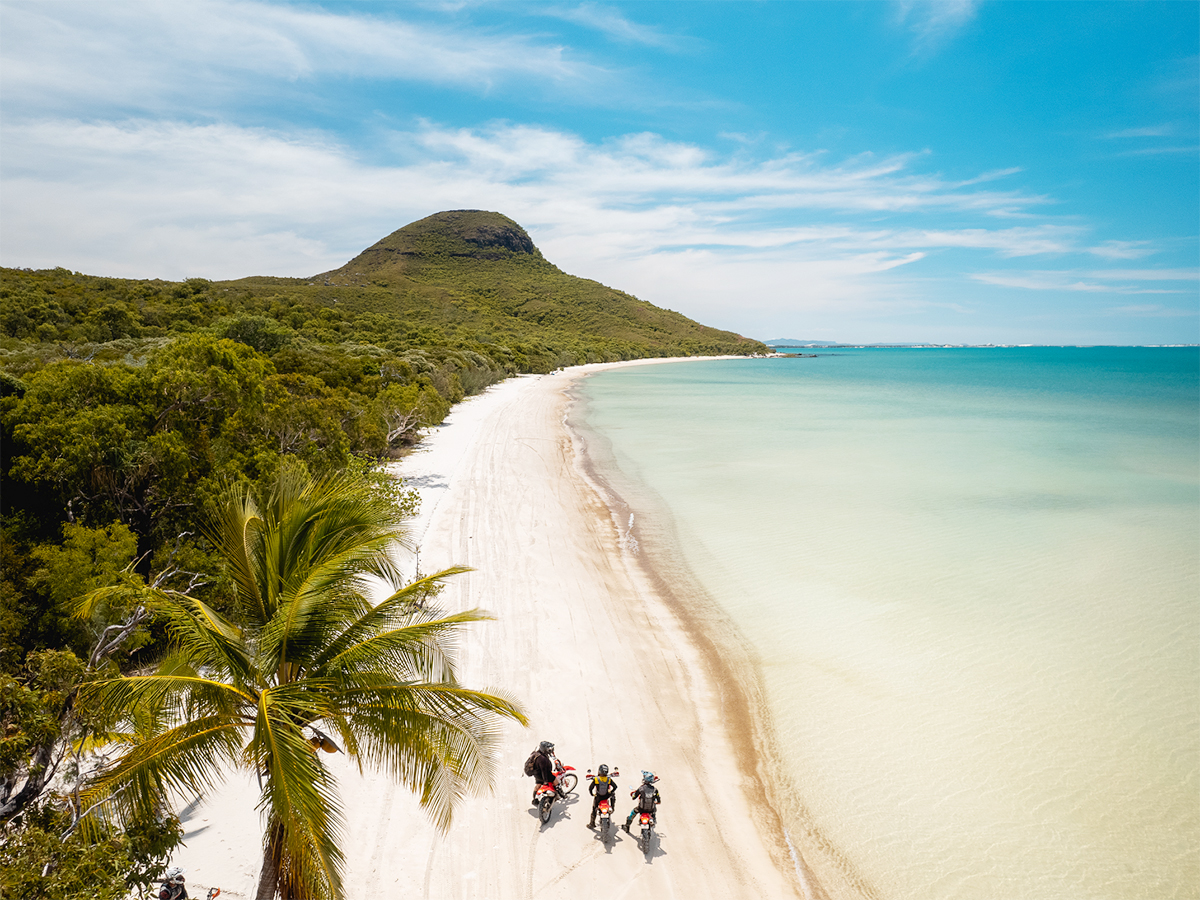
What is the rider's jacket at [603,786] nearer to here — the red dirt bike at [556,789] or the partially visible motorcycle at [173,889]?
the red dirt bike at [556,789]

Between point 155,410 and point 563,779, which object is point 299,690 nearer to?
point 563,779

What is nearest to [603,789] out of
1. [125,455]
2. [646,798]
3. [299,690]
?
[646,798]

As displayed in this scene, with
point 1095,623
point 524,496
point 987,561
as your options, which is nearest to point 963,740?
point 1095,623

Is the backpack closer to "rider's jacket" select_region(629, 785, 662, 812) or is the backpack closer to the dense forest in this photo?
"rider's jacket" select_region(629, 785, 662, 812)

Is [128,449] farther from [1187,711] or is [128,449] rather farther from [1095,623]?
[1095,623]


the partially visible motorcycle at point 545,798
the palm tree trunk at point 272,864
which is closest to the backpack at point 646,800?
the partially visible motorcycle at point 545,798

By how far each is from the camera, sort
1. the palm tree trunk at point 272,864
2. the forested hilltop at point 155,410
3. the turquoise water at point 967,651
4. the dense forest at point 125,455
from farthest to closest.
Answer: the forested hilltop at point 155,410
the turquoise water at point 967,651
the dense forest at point 125,455
the palm tree trunk at point 272,864

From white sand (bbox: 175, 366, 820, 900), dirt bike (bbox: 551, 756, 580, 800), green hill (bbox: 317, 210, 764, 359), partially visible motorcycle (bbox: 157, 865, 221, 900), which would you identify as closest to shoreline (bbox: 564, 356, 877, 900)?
white sand (bbox: 175, 366, 820, 900)
